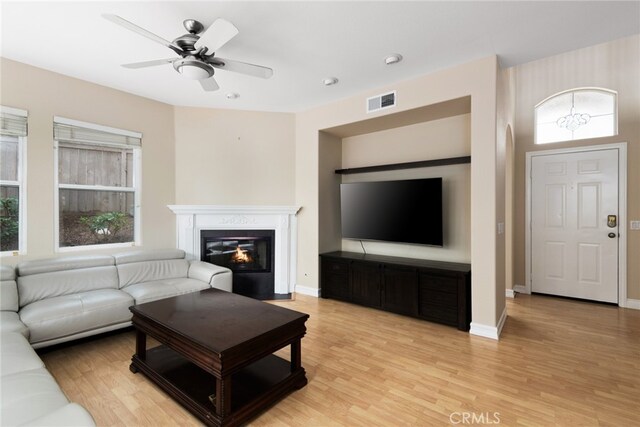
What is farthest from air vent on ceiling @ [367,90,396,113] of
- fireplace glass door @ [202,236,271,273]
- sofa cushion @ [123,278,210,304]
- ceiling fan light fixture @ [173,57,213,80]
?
sofa cushion @ [123,278,210,304]

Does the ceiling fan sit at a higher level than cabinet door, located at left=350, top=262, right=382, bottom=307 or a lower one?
higher

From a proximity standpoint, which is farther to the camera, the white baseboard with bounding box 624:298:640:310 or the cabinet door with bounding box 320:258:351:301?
the cabinet door with bounding box 320:258:351:301

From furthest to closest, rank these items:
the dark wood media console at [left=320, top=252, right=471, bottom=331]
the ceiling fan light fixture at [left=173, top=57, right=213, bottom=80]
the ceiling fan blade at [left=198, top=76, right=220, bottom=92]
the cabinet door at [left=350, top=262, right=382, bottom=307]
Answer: the cabinet door at [left=350, top=262, right=382, bottom=307]
the dark wood media console at [left=320, top=252, right=471, bottom=331]
the ceiling fan blade at [left=198, top=76, right=220, bottom=92]
the ceiling fan light fixture at [left=173, top=57, right=213, bottom=80]

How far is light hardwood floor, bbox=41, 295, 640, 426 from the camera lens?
186cm

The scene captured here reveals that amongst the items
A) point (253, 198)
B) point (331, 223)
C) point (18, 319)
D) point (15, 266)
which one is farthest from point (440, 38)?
Result: point (15, 266)

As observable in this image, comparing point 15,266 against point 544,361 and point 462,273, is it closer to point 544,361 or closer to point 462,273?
point 462,273

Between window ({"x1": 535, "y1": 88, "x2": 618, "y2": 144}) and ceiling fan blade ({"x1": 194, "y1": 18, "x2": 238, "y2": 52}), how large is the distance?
458cm

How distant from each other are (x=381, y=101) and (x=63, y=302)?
3.85m

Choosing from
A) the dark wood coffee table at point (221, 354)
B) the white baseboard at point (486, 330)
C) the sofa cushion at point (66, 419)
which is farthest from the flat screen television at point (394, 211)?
the sofa cushion at point (66, 419)

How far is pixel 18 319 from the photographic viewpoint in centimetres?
239

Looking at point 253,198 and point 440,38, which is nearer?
point 440,38

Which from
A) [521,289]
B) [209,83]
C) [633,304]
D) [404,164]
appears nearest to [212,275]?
[209,83]

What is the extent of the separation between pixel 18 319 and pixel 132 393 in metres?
1.22

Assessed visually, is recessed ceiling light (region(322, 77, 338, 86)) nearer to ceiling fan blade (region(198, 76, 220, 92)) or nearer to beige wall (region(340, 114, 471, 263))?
beige wall (region(340, 114, 471, 263))
